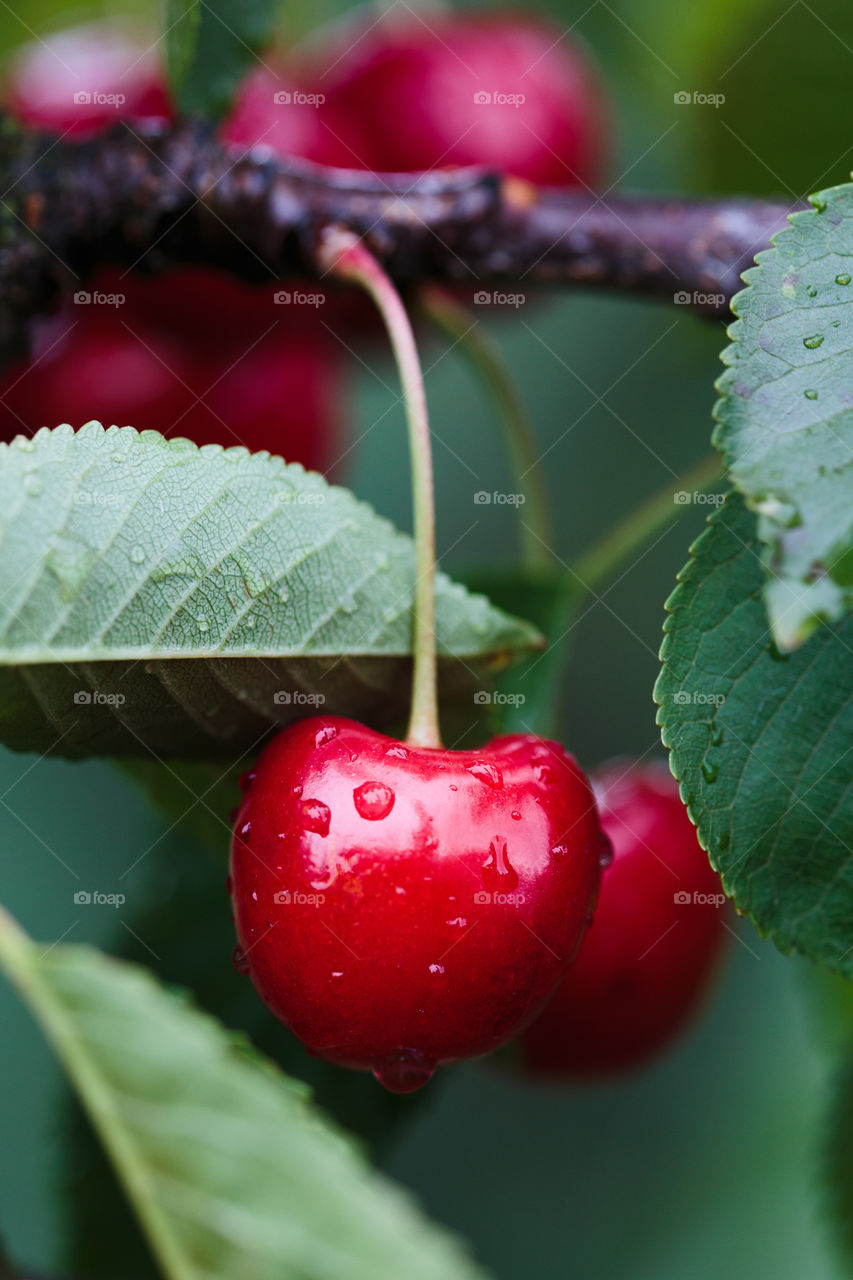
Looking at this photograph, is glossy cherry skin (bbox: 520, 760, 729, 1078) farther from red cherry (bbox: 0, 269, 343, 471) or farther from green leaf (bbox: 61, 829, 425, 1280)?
red cherry (bbox: 0, 269, 343, 471)

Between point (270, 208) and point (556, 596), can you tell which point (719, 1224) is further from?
point (270, 208)

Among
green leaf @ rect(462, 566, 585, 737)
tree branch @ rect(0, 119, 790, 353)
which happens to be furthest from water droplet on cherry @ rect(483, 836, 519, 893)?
tree branch @ rect(0, 119, 790, 353)

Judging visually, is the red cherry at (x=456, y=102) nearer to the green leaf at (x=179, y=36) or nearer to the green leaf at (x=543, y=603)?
the green leaf at (x=179, y=36)

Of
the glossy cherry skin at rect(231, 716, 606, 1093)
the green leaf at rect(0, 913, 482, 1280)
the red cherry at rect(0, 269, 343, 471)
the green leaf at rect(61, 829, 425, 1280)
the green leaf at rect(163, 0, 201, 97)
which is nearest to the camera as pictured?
the green leaf at rect(0, 913, 482, 1280)

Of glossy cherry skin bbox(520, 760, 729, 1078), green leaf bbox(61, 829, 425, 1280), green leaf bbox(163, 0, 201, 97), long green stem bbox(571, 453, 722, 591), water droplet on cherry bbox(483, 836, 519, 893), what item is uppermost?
green leaf bbox(163, 0, 201, 97)

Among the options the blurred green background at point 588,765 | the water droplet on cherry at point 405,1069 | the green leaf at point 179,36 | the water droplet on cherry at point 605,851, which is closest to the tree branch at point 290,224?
the green leaf at point 179,36

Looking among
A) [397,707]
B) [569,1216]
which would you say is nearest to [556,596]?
[397,707]

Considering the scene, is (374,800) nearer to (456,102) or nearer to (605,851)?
(605,851)
